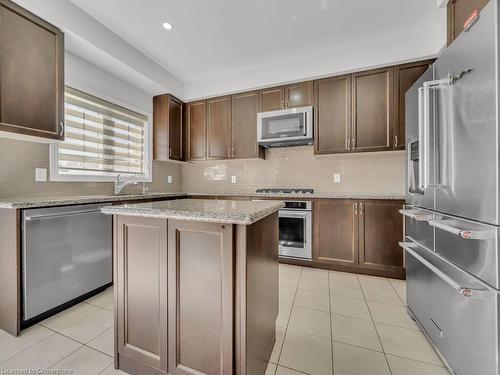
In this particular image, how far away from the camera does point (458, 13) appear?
1.90 meters

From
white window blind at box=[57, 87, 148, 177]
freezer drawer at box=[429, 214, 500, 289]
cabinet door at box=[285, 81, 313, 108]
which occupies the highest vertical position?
cabinet door at box=[285, 81, 313, 108]

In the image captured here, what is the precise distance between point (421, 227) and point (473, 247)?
55 cm

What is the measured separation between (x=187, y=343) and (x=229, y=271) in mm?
469

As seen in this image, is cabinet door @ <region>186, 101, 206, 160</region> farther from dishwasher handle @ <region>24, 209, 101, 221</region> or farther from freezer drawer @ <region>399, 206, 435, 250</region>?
freezer drawer @ <region>399, 206, 435, 250</region>

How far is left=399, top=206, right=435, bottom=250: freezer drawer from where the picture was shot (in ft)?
4.75

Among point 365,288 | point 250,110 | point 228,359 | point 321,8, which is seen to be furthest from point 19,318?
point 321,8

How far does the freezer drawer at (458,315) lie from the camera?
1.00 meters

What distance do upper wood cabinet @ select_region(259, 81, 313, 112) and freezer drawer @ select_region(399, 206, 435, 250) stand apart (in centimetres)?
199

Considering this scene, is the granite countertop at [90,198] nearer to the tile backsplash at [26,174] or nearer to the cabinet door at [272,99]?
the tile backsplash at [26,174]

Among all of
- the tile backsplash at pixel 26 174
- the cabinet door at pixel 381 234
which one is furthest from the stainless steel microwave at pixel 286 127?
the tile backsplash at pixel 26 174

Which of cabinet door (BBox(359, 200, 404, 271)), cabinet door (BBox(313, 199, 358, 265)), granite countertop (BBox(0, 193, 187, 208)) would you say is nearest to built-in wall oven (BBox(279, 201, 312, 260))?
cabinet door (BBox(313, 199, 358, 265))

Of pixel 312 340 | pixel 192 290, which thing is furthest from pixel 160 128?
pixel 312 340

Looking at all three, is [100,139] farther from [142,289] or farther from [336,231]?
[336,231]

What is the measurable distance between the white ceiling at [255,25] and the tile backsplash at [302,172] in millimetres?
1329
